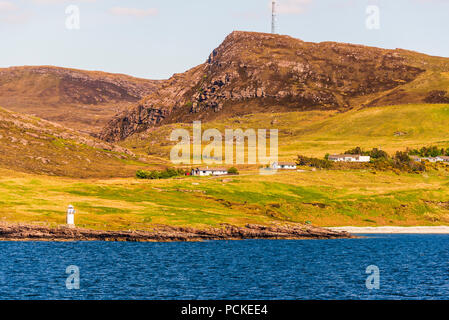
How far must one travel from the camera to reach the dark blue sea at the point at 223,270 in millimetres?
71125

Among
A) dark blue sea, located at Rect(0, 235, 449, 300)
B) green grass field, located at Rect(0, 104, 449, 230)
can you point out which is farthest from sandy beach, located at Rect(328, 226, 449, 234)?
dark blue sea, located at Rect(0, 235, 449, 300)

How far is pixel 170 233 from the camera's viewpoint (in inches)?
4889

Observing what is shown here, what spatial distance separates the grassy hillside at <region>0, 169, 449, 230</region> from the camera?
131m

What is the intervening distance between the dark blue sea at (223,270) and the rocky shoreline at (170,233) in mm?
3973

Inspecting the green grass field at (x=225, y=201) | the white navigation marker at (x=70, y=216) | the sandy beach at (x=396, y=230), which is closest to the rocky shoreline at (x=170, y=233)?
the white navigation marker at (x=70, y=216)

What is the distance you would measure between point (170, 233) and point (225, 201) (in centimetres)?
3666

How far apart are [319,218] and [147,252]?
60432 millimetres

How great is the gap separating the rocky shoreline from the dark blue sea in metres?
3.97

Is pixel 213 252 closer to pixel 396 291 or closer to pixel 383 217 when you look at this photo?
pixel 396 291

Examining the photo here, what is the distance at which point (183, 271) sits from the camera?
86750 mm

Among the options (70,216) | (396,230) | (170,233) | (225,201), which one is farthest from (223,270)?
(396,230)

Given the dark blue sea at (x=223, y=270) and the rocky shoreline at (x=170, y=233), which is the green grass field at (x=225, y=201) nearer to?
the rocky shoreline at (x=170, y=233)

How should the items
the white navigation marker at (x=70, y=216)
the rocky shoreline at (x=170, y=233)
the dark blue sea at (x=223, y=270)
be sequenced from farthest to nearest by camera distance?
the white navigation marker at (x=70, y=216) < the rocky shoreline at (x=170, y=233) < the dark blue sea at (x=223, y=270)
